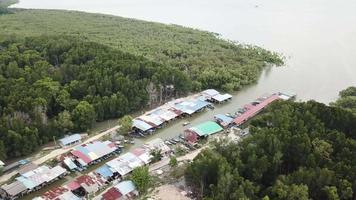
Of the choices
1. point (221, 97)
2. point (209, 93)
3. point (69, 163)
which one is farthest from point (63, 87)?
point (221, 97)

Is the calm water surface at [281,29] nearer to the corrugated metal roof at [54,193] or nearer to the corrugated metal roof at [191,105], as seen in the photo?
the corrugated metal roof at [191,105]

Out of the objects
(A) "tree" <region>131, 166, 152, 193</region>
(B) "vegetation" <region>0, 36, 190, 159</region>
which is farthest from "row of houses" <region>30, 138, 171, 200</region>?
(B) "vegetation" <region>0, 36, 190, 159</region>

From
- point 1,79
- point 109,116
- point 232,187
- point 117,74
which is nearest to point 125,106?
point 109,116

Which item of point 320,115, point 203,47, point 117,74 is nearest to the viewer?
point 320,115

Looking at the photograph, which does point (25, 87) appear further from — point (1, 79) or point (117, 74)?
point (117, 74)

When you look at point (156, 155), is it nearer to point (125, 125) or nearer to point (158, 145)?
point (158, 145)

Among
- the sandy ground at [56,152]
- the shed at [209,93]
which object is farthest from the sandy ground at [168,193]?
→ the shed at [209,93]
